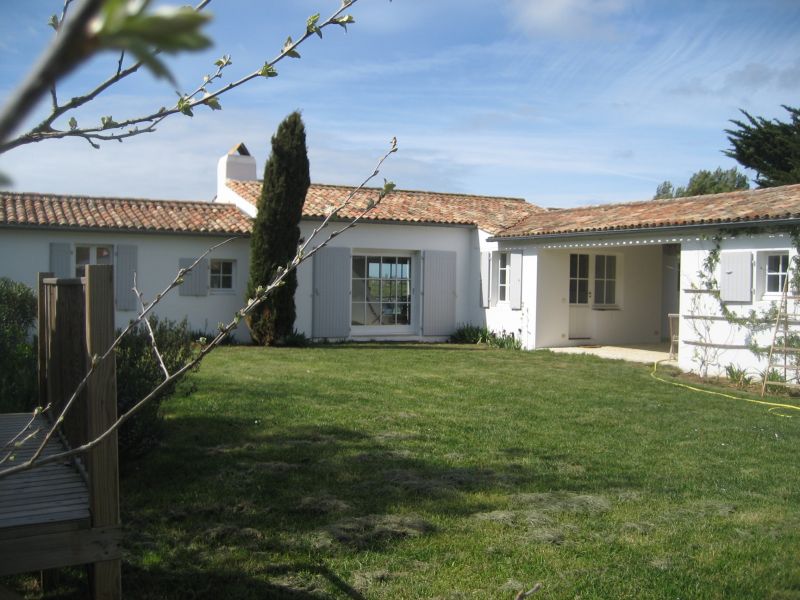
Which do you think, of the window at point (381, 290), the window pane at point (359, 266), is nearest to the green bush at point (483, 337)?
the window at point (381, 290)

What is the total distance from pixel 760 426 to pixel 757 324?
4.20 metres

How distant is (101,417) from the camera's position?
318 cm

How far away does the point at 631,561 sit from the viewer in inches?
171

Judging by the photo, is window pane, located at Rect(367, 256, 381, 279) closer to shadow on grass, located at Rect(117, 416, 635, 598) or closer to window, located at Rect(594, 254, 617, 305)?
window, located at Rect(594, 254, 617, 305)

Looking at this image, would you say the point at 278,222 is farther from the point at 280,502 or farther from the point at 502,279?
the point at 280,502

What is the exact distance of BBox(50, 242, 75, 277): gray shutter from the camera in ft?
52.4

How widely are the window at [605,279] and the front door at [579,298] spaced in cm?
30

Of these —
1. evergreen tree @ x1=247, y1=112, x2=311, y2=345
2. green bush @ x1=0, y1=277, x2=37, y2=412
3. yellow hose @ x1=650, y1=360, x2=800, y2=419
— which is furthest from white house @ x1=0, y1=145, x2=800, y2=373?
green bush @ x1=0, y1=277, x2=37, y2=412

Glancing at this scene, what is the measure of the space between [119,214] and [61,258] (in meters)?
1.91

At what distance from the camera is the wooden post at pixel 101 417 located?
3154 millimetres

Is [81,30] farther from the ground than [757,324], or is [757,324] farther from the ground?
[81,30]

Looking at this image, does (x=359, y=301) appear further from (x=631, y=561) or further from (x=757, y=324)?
(x=631, y=561)

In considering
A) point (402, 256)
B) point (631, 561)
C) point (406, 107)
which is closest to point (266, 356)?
point (402, 256)

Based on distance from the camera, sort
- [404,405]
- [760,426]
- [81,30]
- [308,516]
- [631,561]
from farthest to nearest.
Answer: [404,405] < [760,426] < [308,516] < [631,561] < [81,30]
